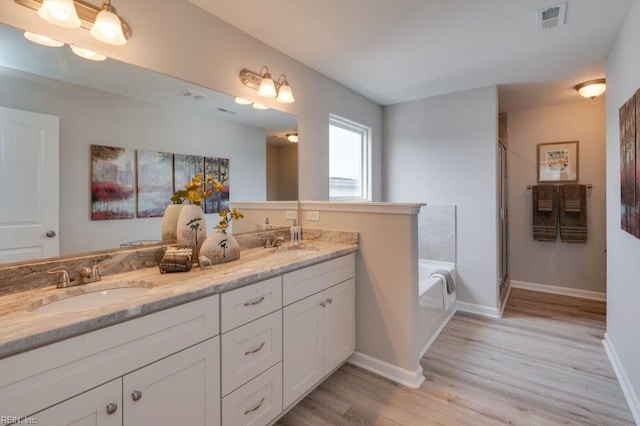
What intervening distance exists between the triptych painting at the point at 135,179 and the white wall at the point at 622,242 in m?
2.65

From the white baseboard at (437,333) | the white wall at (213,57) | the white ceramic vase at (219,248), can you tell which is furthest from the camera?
the white baseboard at (437,333)

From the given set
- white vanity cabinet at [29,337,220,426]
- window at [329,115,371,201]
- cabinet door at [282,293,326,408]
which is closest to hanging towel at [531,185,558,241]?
window at [329,115,371,201]

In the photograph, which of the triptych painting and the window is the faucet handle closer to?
the triptych painting

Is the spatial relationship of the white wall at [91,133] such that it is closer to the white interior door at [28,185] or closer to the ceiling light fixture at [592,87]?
the white interior door at [28,185]

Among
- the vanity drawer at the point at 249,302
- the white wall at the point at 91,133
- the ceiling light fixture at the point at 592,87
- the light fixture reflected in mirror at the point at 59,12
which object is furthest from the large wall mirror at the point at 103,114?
the ceiling light fixture at the point at 592,87

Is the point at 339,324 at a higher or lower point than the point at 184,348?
lower

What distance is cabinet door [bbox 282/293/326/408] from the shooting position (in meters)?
1.67

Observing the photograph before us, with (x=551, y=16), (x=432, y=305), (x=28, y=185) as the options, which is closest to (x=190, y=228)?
(x=28, y=185)

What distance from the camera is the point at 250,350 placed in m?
1.45

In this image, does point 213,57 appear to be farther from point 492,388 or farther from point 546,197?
point 546,197

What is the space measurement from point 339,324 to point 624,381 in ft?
6.16

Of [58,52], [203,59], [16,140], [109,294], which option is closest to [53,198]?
[16,140]

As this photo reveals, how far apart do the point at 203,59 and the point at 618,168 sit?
2.94m

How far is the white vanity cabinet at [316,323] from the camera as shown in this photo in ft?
5.52
